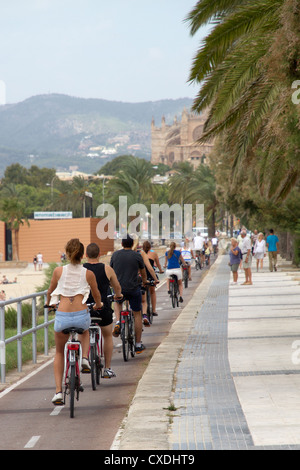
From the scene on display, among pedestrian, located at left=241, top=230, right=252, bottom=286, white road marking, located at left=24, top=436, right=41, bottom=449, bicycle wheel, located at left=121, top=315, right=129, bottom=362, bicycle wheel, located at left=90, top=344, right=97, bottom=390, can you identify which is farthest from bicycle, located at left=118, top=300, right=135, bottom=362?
pedestrian, located at left=241, top=230, right=252, bottom=286

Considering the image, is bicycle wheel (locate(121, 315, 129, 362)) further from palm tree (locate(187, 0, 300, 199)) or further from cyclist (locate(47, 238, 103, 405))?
palm tree (locate(187, 0, 300, 199))

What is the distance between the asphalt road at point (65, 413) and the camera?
6445 mm

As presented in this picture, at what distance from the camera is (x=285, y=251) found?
146 feet

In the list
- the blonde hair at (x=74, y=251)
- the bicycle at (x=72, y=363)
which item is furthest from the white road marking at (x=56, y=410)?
the blonde hair at (x=74, y=251)

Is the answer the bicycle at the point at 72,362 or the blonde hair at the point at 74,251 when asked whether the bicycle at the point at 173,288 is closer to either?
the blonde hair at the point at 74,251

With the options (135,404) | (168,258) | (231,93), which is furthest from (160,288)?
(135,404)

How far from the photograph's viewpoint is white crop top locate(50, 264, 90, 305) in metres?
7.81

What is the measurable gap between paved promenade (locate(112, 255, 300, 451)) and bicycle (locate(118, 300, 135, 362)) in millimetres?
460

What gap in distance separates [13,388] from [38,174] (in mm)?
149493

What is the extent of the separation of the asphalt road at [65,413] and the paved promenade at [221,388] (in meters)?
0.24

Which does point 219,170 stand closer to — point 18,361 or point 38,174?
point 18,361

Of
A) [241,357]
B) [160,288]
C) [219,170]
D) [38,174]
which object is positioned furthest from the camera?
[38,174]
